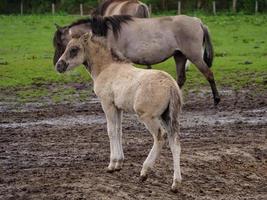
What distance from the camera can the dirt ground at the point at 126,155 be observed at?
9.32 meters

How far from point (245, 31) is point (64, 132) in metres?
22.2

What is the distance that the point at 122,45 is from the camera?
58.9ft

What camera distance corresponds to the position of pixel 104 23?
17.3m

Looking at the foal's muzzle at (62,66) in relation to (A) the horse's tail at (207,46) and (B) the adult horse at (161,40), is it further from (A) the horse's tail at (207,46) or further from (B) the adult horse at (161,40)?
(A) the horse's tail at (207,46)

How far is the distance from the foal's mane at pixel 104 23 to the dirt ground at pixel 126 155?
164cm

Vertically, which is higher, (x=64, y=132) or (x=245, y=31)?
(x=64, y=132)

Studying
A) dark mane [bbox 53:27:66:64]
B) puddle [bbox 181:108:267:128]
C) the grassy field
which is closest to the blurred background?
the grassy field

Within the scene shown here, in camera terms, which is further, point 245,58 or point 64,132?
point 245,58

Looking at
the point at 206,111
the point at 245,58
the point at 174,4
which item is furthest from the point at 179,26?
the point at 174,4

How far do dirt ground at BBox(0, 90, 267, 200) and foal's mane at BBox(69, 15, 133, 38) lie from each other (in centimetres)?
164

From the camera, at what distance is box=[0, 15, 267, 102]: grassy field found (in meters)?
19.6

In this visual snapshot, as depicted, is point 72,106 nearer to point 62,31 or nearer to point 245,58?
point 62,31

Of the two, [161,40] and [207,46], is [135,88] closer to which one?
[161,40]

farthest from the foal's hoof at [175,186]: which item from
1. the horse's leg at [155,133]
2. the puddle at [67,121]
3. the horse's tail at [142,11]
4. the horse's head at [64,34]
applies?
the horse's tail at [142,11]
